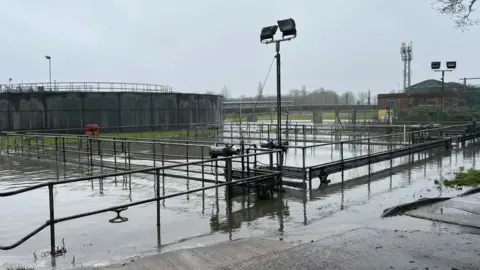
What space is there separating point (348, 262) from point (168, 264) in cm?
206

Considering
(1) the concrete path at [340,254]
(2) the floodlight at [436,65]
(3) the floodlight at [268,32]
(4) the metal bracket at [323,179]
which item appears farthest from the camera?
(2) the floodlight at [436,65]

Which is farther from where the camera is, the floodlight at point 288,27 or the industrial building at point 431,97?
the industrial building at point 431,97

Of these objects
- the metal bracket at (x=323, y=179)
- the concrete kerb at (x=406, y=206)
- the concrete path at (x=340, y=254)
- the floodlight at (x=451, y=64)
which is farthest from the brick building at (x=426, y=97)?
the concrete path at (x=340, y=254)

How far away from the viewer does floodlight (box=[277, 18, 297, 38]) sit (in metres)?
9.91

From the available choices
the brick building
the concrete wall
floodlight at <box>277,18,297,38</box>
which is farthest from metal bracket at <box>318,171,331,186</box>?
the brick building

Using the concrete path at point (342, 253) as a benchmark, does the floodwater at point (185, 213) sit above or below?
below

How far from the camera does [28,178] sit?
12664 millimetres

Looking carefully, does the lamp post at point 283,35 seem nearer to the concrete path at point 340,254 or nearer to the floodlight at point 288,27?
the floodlight at point 288,27

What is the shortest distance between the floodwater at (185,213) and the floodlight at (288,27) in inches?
137

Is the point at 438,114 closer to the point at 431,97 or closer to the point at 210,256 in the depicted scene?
the point at 431,97

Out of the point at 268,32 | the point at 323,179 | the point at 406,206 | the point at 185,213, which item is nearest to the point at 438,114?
the point at 323,179

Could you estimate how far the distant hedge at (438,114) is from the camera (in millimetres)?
31561

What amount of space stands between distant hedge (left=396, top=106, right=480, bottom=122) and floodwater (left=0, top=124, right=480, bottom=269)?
68.6 feet

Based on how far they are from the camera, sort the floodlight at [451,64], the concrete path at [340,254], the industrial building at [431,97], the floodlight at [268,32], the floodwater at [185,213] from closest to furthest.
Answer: the concrete path at [340,254] → the floodwater at [185,213] → the floodlight at [268,32] → the floodlight at [451,64] → the industrial building at [431,97]
